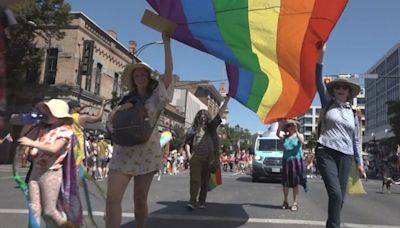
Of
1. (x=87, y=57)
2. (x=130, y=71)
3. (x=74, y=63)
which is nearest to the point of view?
(x=130, y=71)

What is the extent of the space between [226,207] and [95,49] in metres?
30.5

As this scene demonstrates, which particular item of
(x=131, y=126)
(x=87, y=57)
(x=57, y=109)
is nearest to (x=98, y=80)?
(x=87, y=57)

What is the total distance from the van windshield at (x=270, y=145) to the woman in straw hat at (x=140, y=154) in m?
17.0

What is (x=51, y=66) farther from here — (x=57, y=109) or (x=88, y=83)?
(x=57, y=109)

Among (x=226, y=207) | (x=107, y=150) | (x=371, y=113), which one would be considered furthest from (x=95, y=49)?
(x=371, y=113)

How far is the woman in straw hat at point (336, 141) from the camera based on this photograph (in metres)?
5.31

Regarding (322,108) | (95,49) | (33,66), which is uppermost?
(95,49)

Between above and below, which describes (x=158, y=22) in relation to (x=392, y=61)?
below

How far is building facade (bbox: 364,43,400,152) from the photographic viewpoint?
8575 centimetres

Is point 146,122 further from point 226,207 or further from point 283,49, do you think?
point 226,207

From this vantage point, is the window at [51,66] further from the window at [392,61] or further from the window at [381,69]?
the window at [381,69]

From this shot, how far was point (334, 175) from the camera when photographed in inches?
211

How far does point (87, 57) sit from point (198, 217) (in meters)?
29.1

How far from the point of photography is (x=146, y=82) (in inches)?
202
